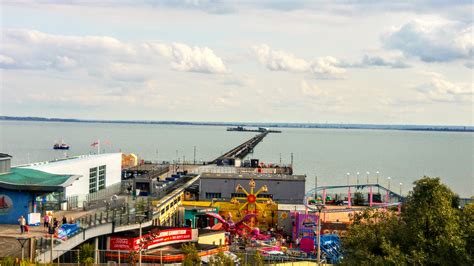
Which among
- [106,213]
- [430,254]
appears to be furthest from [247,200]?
[430,254]

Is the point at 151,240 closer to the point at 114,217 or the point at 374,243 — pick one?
the point at 114,217

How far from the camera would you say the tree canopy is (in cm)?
2264

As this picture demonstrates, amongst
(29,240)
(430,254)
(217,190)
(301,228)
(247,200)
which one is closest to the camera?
(430,254)

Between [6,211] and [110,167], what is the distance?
2196 centimetres

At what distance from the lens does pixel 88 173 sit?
165 ft

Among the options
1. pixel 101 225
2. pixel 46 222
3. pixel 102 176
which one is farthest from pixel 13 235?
pixel 102 176

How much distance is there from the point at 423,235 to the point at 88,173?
1315 inches

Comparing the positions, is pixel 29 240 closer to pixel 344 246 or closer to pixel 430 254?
pixel 344 246

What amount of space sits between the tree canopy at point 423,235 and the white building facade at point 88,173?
69.3ft

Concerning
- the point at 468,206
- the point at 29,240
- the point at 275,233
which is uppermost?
the point at 468,206

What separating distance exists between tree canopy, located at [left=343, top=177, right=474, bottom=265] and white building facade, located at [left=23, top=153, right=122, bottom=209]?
2113cm

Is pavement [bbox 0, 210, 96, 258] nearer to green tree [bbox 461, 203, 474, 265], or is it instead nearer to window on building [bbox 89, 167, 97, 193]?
window on building [bbox 89, 167, 97, 193]

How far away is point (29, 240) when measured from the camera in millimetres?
27750

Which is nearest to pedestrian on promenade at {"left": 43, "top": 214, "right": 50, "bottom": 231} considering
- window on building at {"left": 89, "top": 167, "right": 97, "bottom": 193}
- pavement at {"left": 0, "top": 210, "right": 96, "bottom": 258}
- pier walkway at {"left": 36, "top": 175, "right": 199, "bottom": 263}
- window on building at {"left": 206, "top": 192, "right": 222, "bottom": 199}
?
pavement at {"left": 0, "top": 210, "right": 96, "bottom": 258}
